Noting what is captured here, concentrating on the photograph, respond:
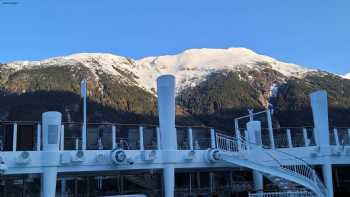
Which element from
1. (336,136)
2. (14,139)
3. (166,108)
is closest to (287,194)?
(166,108)

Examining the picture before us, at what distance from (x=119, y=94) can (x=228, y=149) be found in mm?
67817

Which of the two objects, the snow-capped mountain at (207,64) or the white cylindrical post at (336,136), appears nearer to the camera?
the white cylindrical post at (336,136)

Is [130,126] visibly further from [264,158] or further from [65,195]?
[264,158]

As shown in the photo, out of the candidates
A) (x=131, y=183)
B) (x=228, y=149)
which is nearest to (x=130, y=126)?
(x=131, y=183)

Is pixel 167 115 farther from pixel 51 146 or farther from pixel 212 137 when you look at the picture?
pixel 51 146

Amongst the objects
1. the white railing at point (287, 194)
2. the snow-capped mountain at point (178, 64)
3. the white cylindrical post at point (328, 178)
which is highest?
the snow-capped mountain at point (178, 64)

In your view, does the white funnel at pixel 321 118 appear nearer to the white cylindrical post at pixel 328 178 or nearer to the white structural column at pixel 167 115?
the white cylindrical post at pixel 328 178

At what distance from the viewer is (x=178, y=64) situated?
12156 cm

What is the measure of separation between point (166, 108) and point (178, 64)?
10366 centimetres

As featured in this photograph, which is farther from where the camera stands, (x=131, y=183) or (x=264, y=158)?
(x=131, y=183)

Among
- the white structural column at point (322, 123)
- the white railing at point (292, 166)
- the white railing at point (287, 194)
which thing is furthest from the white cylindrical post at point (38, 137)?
the white structural column at point (322, 123)

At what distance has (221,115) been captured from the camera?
83562mm

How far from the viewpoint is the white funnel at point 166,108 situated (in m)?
18.5

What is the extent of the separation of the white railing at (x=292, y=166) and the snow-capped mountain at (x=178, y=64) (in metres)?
75.8
